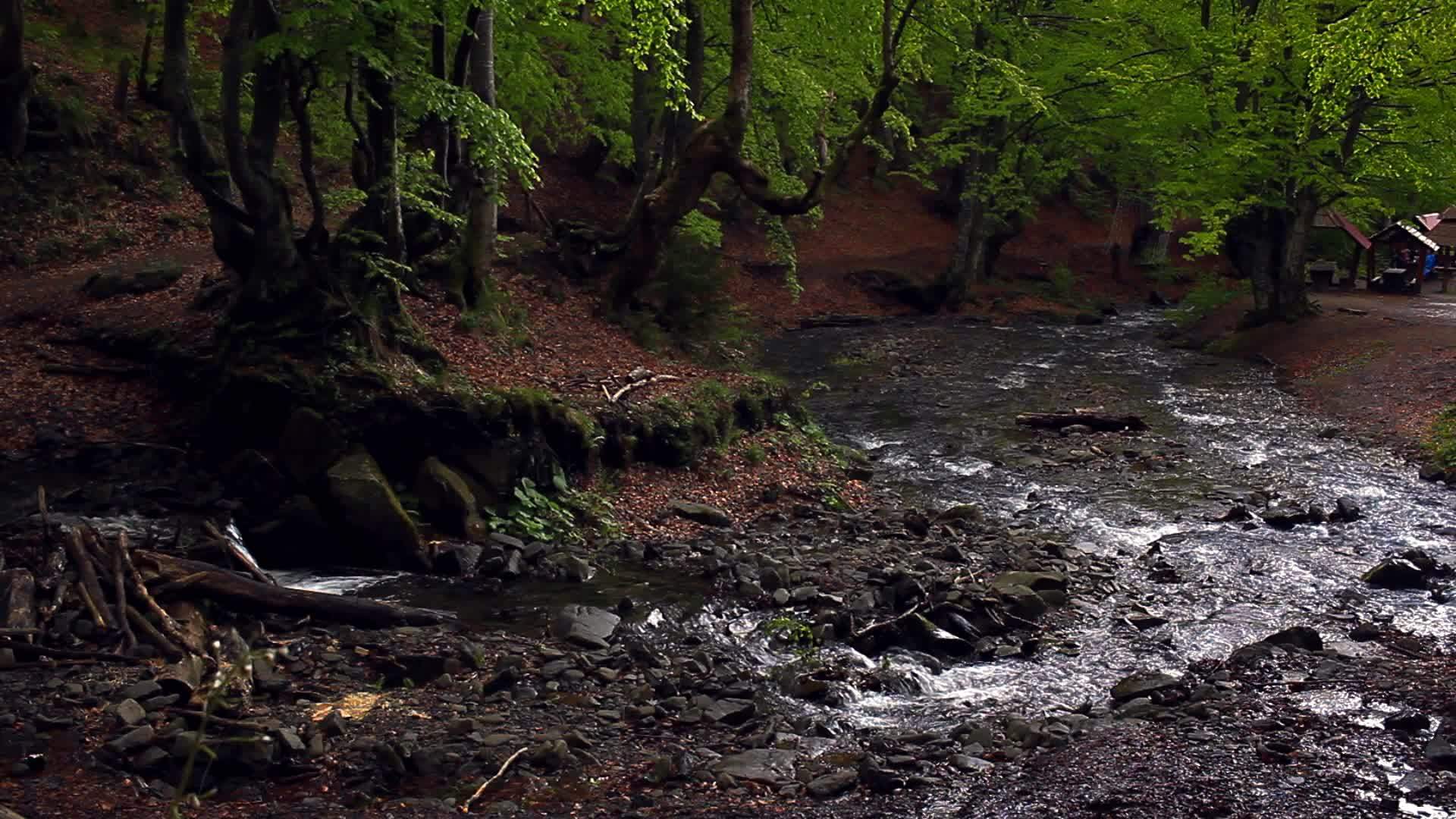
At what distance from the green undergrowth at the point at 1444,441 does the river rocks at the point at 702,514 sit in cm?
1102

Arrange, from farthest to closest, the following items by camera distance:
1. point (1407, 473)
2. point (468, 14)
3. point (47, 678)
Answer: point (1407, 473) → point (468, 14) → point (47, 678)

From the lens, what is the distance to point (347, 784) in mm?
6996

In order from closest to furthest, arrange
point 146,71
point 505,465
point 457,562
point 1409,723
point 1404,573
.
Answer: point 1409,723
point 457,562
point 1404,573
point 505,465
point 146,71

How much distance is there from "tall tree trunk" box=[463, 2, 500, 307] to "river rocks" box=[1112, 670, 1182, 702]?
11162mm

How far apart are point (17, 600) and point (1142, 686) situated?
8.69 metres

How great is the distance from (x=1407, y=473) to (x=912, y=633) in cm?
1106

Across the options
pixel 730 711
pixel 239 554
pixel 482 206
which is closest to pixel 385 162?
pixel 482 206

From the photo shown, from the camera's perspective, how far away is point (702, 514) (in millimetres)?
14500

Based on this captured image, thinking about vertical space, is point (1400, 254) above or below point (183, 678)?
above

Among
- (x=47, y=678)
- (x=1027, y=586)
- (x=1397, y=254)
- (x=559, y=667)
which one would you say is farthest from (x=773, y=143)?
(x=1397, y=254)

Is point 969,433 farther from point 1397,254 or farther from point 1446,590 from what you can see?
point 1397,254

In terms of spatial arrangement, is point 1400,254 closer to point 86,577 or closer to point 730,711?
point 730,711

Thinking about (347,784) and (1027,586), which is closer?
(347,784)

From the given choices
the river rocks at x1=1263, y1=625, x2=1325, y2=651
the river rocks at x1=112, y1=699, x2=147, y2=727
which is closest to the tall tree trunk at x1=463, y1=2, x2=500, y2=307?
the river rocks at x1=112, y1=699, x2=147, y2=727
